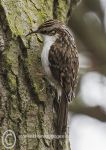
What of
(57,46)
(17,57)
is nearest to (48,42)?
(57,46)

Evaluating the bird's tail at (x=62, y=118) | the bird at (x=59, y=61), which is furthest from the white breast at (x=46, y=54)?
the bird's tail at (x=62, y=118)

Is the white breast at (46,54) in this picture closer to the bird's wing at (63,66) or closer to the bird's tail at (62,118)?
the bird's wing at (63,66)

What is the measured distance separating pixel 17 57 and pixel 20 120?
26 cm

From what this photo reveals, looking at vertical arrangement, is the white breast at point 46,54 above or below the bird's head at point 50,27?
below

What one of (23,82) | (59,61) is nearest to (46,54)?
(59,61)

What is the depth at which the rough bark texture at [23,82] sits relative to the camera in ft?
6.69

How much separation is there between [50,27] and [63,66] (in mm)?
170

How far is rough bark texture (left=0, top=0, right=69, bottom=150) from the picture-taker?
80.3 inches

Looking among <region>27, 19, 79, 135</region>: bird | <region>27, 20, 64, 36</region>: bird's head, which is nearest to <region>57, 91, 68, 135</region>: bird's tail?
<region>27, 19, 79, 135</region>: bird

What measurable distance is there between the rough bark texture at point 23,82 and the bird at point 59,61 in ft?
0.11

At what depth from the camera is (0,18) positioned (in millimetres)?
2170

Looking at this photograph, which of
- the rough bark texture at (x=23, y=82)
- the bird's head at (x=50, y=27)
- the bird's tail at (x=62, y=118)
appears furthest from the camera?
the bird's head at (x=50, y=27)

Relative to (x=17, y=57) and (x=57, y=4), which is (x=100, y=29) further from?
(x=17, y=57)

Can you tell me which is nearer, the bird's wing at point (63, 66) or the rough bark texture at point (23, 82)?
the rough bark texture at point (23, 82)
